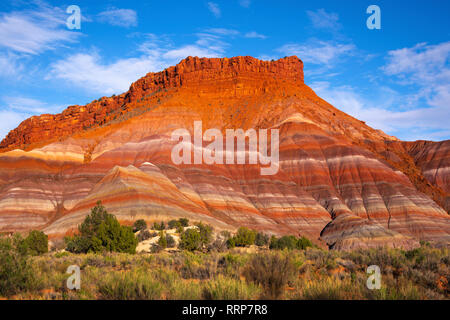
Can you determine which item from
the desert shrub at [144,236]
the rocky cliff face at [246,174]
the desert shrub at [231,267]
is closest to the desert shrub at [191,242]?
the desert shrub at [144,236]

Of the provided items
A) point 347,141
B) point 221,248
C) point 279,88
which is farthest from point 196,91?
point 221,248

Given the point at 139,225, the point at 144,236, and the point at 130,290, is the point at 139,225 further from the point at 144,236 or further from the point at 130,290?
the point at 130,290

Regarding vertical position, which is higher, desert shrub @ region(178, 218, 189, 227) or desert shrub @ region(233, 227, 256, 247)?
desert shrub @ region(178, 218, 189, 227)

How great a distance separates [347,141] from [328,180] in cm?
1538

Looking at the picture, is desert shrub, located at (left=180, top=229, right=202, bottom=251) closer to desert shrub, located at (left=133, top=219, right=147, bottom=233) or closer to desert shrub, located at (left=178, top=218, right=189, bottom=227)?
desert shrub, located at (left=133, top=219, right=147, bottom=233)

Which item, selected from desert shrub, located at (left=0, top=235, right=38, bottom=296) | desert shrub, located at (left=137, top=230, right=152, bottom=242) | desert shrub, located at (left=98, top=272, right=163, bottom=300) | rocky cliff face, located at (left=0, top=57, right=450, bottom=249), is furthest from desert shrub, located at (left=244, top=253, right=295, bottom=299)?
rocky cliff face, located at (left=0, top=57, right=450, bottom=249)

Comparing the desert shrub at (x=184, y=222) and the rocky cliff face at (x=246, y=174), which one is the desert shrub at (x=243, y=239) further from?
the rocky cliff face at (x=246, y=174)

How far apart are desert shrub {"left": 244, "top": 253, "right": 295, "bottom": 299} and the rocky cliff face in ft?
117

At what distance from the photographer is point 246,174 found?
75.4 m

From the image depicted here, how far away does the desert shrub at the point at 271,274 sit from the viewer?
977cm

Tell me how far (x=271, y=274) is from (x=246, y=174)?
214 feet

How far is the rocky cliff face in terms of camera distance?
184ft

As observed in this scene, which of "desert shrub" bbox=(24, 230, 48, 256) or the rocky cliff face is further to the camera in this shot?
the rocky cliff face
